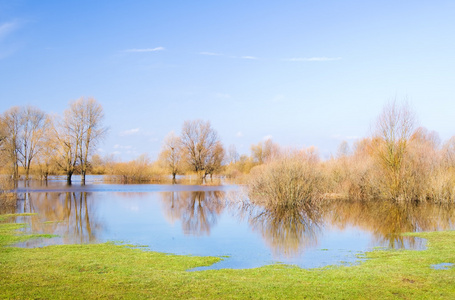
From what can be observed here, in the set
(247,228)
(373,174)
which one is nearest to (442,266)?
(247,228)

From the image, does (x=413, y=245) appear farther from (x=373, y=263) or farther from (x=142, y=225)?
(x=142, y=225)

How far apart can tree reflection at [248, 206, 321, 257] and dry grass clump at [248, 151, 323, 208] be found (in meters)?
0.62

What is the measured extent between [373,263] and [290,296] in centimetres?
358

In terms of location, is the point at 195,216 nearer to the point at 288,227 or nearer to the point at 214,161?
the point at 288,227

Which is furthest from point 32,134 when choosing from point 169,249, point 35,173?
point 169,249

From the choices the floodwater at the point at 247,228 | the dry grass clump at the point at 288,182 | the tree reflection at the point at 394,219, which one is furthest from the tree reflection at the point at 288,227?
the tree reflection at the point at 394,219

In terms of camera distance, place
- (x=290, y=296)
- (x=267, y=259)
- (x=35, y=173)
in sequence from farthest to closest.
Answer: (x=35, y=173) → (x=267, y=259) → (x=290, y=296)

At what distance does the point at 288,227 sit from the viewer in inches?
620

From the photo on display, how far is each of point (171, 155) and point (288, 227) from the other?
51429mm

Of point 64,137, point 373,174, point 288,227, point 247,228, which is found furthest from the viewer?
point 64,137

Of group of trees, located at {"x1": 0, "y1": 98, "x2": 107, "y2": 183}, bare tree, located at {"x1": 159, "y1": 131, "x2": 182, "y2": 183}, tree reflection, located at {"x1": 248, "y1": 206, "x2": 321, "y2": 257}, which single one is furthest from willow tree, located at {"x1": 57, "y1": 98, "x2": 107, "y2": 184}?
tree reflection, located at {"x1": 248, "y1": 206, "x2": 321, "y2": 257}

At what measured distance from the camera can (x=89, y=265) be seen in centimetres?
845

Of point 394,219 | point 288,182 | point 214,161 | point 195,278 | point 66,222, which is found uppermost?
point 214,161

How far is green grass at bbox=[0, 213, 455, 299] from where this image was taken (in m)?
6.49
